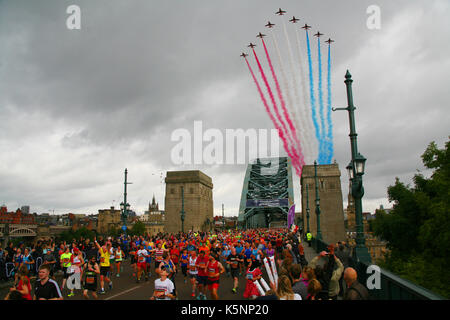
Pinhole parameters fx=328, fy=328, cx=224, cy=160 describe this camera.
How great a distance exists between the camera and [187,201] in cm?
7894

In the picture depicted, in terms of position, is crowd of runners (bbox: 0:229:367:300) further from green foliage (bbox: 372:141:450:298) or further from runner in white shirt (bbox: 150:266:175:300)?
green foliage (bbox: 372:141:450:298)

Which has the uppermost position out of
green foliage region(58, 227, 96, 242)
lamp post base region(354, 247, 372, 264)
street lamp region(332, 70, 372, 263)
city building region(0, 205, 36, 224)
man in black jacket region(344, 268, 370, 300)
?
street lamp region(332, 70, 372, 263)

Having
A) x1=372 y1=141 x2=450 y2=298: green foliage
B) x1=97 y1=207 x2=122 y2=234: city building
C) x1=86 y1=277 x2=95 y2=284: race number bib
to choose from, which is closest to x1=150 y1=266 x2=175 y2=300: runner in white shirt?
x1=86 y1=277 x2=95 y2=284: race number bib

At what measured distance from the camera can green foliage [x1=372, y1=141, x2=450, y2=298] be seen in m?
29.2

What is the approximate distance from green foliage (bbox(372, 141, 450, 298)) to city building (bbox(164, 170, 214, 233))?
1608 inches

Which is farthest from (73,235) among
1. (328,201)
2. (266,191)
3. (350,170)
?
(350,170)

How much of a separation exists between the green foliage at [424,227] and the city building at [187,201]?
40.8 metres

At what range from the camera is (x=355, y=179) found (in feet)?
37.9

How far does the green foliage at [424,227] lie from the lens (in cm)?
2917

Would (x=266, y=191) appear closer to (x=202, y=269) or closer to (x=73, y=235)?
(x=73, y=235)

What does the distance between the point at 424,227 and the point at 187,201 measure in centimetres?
5413
